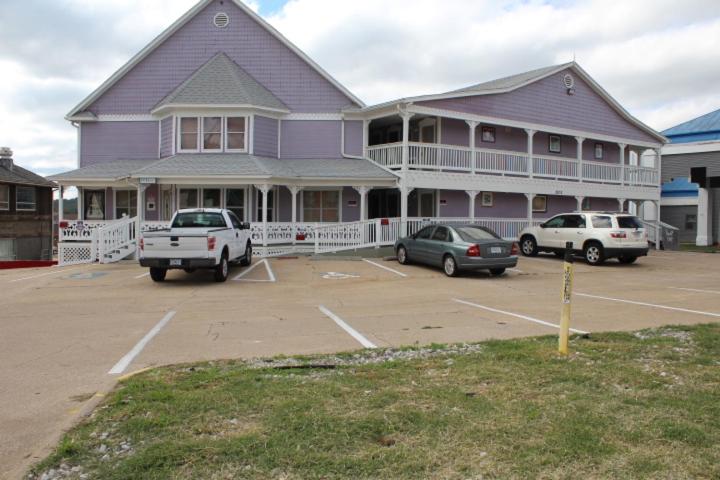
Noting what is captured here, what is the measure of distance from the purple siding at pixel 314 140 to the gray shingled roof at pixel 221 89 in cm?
125

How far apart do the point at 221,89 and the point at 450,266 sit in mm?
12760

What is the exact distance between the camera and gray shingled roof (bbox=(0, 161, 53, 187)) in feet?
120

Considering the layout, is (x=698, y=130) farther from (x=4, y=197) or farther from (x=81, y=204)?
(x=4, y=197)

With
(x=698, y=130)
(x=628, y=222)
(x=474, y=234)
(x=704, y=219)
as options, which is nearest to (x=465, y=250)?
(x=474, y=234)

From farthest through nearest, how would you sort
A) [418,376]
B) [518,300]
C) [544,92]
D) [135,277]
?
[544,92] < [135,277] < [518,300] < [418,376]

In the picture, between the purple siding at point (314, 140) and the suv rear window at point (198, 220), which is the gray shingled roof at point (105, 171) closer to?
the purple siding at point (314, 140)

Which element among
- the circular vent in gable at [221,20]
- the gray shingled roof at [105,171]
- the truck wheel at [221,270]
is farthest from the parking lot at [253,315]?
the circular vent in gable at [221,20]

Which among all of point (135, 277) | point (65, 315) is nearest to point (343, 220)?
point (135, 277)

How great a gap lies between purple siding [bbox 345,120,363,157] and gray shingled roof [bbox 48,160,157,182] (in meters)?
8.46

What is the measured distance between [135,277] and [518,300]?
10.2 metres

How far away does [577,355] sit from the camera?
20.6 ft

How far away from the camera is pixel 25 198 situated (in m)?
38.7

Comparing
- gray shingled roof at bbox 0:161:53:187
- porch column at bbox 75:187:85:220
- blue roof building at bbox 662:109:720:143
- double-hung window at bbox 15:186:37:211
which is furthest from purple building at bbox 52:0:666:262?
double-hung window at bbox 15:186:37:211

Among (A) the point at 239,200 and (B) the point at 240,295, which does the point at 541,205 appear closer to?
(A) the point at 239,200
